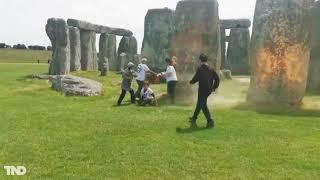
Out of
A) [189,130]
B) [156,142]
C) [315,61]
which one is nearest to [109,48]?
[315,61]

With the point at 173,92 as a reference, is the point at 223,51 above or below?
above

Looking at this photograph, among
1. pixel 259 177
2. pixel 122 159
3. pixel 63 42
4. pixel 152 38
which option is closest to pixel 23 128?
pixel 122 159

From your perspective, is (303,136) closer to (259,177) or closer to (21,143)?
(259,177)

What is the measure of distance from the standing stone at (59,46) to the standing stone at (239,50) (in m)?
13.9

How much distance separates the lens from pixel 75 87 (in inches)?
979

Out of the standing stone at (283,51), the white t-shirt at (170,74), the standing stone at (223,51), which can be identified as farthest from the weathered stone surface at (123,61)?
the standing stone at (283,51)

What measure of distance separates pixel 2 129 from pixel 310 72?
15679 millimetres

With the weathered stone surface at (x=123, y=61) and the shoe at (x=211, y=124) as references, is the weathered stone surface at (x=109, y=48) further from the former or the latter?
the shoe at (x=211, y=124)

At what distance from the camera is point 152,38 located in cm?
4009

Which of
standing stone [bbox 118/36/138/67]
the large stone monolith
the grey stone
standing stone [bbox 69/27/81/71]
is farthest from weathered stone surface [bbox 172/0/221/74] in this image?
standing stone [bbox 118/36/138/67]

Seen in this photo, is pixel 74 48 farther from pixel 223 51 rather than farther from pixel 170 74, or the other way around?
pixel 170 74

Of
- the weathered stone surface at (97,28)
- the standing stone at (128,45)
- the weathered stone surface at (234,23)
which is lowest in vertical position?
the standing stone at (128,45)

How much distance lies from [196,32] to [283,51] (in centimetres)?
354

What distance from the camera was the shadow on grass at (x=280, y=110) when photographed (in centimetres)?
1842
